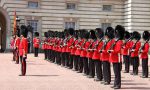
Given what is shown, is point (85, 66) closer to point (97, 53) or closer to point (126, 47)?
point (97, 53)

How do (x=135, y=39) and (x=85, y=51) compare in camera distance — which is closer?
(x=85, y=51)

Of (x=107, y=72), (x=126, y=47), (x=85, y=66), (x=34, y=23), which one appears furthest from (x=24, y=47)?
(x=34, y=23)

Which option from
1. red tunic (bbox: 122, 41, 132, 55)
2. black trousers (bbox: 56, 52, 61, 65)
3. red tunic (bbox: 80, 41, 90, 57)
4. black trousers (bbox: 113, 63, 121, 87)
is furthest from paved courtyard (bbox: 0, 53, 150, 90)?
black trousers (bbox: 56, 52, 61, 65)

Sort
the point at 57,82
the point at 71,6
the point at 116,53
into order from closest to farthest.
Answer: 1. the point at 116,53
2. the point at 57,82
3. the point at 71,6

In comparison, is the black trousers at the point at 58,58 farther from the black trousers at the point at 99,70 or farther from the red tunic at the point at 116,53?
the red tunic at the point at 116,53

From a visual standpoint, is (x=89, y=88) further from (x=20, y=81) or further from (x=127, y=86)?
(x=20, y=81)

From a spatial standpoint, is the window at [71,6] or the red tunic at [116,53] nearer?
the red tunic at [116,53]

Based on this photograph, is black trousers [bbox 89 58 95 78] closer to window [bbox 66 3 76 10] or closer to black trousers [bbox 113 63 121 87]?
black trousers [bbox 113 63 121 87]

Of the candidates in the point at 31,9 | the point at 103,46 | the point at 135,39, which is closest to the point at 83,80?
the point at 103,46

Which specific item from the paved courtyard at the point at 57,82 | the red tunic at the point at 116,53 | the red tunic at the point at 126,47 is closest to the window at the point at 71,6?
the red tunic at the point at 126,47

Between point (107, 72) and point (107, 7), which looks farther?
point (107, 7)

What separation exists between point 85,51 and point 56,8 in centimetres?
1944

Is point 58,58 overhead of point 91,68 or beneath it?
beneath

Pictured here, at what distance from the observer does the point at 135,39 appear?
64.6 feet
